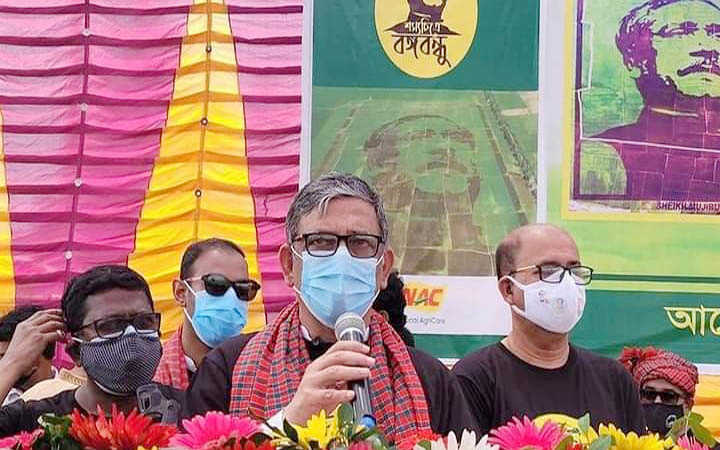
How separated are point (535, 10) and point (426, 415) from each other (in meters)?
2.73

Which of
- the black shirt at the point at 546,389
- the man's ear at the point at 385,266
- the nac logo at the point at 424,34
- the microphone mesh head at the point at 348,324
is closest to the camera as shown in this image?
the microphone mesh head at the point at 348,324

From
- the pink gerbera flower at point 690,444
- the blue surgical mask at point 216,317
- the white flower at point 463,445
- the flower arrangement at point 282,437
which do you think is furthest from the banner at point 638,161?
the white flower at point 463,445

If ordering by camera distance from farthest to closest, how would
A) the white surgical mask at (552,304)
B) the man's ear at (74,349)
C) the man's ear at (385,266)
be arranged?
the white surgical mask at (552,304) → the man's ear at (74,349) → the man's ear at (385,266)

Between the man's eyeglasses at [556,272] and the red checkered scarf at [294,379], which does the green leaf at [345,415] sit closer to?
the red checkered scarf at [294,379]

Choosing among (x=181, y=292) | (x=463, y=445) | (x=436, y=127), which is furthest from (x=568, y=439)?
(x=436, y=127)

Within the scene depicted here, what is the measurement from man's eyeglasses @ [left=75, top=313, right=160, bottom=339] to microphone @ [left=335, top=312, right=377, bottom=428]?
815 mm

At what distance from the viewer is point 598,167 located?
4594mm

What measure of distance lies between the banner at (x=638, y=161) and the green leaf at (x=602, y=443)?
2953mm

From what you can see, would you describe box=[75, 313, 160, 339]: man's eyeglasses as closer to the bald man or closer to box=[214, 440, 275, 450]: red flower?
the bald man

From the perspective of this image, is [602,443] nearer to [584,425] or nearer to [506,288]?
[584,425]

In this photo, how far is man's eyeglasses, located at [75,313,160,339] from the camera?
289cm

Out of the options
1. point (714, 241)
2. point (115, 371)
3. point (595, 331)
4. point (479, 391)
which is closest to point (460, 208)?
point (595, 331)

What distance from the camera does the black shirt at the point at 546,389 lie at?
10.1 feet

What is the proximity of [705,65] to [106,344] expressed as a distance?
9.64ft
